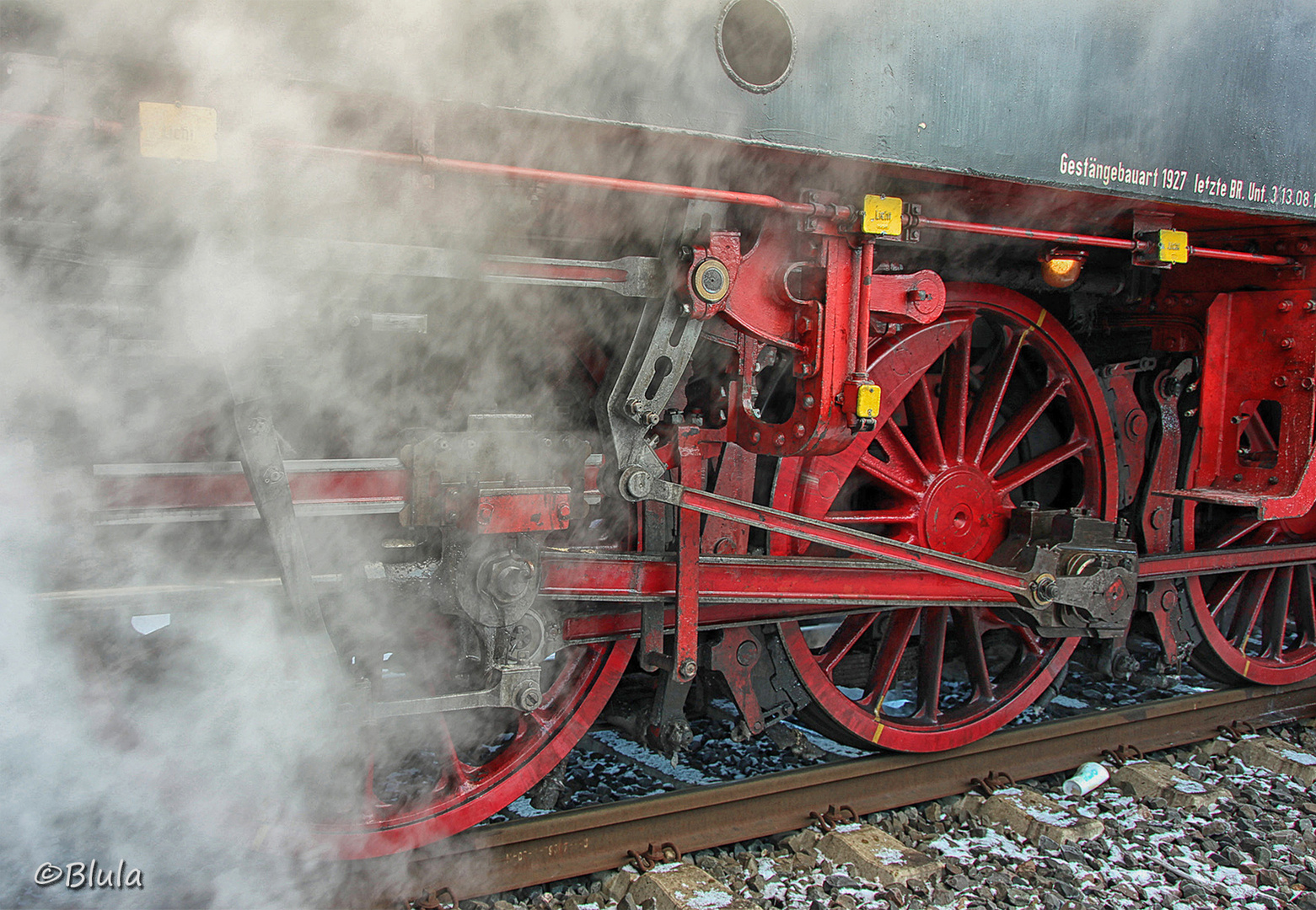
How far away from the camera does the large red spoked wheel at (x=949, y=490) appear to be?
127 inches

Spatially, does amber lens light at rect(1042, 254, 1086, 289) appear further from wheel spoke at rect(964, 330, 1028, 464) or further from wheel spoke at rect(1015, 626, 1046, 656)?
wheel spoke at rect(1015, 626, 1046, 656)

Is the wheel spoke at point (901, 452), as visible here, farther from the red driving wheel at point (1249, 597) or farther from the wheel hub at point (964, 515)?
the red driving wheel at point (1249, 597)

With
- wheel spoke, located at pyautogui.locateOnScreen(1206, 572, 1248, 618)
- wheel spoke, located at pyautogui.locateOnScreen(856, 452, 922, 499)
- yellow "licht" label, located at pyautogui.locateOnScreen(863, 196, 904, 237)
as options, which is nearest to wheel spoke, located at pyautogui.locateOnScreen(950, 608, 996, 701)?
wheel spoke, located at pyautogui.locateOnScreen(856, 452, 922, 499)

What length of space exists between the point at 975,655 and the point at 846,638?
0.54 metres

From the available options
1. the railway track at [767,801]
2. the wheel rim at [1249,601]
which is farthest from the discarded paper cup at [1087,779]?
the wheel rim at [1249,601]

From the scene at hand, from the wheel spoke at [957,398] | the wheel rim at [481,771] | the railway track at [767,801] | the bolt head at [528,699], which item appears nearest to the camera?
the bolt head at [528,699]

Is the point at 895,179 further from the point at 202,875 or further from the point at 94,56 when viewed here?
the point at 202,875

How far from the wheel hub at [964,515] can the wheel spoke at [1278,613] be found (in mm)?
1874

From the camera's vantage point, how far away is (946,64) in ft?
7.40

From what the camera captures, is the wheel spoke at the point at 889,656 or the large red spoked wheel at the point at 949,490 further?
the wheel spoke at the point at 889,656

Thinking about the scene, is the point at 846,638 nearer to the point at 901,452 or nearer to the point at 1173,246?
the point at 901,452

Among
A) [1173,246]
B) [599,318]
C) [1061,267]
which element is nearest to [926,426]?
[1061,267]

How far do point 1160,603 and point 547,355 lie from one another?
291 centimetres

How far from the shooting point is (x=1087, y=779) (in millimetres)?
3457
